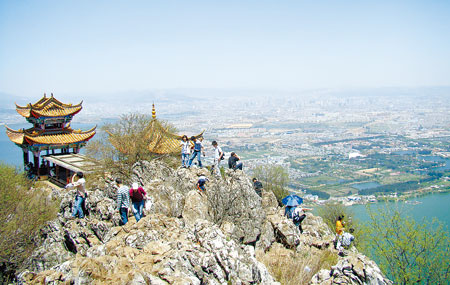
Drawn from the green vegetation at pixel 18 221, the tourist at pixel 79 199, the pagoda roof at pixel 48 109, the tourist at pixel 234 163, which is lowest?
the green vegetation at pixel 18 221

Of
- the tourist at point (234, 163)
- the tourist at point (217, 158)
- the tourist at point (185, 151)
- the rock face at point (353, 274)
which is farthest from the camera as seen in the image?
the tourist at point (185, 151)

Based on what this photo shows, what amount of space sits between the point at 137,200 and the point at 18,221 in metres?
4.45

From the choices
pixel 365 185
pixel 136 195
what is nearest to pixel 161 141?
pixel 136 195

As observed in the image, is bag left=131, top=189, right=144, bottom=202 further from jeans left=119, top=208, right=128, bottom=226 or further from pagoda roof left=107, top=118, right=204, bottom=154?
pagoda roof left=107, top=118, right=204, bottom=154

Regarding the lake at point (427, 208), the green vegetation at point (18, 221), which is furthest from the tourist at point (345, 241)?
the lake at point (427, 208)

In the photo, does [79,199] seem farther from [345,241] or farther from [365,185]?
[365,185]

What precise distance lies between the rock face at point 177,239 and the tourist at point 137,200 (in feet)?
0.89

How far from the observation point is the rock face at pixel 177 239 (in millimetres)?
4711

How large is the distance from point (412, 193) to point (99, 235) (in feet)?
159

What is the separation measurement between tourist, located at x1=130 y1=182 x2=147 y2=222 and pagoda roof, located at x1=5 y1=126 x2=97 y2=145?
41.5ft

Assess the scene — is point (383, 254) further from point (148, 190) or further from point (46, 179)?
point (46, 179)

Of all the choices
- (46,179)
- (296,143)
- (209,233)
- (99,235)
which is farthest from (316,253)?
(296,143)

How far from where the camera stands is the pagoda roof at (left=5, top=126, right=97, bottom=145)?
1820 centimetres

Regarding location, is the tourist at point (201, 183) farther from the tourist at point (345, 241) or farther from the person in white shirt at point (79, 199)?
the tourist at point (345, 241)
